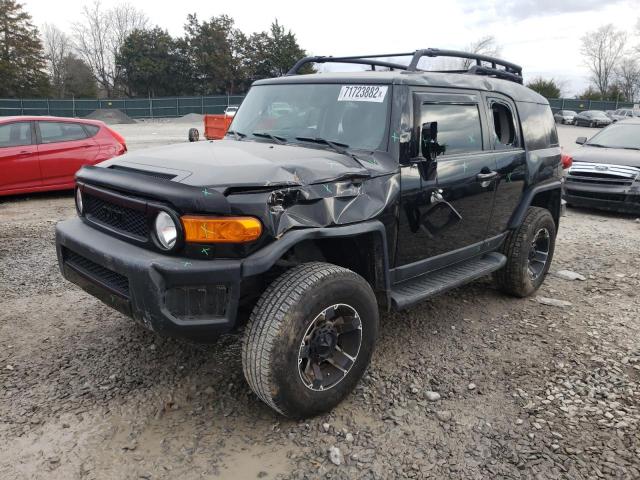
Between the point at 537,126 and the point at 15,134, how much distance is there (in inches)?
308

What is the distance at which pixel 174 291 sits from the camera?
8.51 feet

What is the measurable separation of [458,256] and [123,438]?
2.66 m

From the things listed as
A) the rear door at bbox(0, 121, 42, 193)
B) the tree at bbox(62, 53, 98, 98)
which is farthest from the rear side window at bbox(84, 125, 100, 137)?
the tree at bbox(62, 53, 98, 98)

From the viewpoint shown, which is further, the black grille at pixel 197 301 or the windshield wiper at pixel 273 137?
the windshield wiper at pixel 273 137

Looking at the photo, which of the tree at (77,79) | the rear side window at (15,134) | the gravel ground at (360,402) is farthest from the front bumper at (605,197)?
the tree at (77,79)

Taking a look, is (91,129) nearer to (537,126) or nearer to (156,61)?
(537,126)

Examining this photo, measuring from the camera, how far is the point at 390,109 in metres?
3.42

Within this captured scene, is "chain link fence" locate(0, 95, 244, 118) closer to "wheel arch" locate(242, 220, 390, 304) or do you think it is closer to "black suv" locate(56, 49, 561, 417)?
"black suv" locate(56, 49, 561, 417)

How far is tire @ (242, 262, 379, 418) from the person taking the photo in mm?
2666

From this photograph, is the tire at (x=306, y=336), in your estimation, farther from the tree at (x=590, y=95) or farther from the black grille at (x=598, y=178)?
the tree at (x=590, y=95)

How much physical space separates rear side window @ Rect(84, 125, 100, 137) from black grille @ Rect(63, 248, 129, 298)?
22.3 feet

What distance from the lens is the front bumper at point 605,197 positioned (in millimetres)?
8484

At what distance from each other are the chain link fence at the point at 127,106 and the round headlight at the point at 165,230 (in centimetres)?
4455

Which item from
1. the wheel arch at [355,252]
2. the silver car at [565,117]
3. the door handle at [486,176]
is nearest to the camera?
the wheel arch at [355,252]
